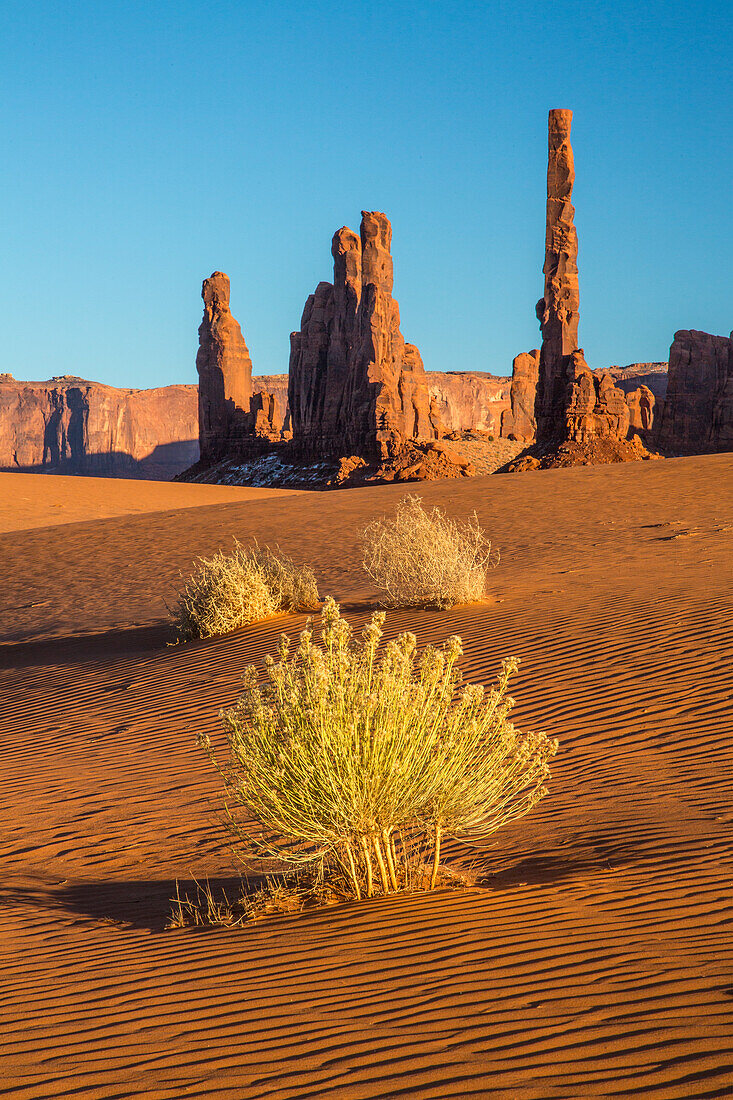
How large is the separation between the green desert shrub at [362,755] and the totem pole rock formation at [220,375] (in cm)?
5690

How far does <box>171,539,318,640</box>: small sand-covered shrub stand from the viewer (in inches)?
437

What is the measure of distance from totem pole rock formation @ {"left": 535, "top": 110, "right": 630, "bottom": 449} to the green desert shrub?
3327cm

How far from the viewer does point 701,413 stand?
51.6 meters

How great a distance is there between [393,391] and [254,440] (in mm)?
11225

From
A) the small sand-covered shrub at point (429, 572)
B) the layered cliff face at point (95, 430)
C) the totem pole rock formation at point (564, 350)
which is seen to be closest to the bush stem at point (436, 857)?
the small sand-covered shrub at point (429, 572)

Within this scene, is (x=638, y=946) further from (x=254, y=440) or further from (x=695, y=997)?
(x=254, y=440)

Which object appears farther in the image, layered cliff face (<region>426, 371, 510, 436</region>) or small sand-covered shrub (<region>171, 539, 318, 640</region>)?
layered cliff face (<region>426, 371, 510, 436</region>)

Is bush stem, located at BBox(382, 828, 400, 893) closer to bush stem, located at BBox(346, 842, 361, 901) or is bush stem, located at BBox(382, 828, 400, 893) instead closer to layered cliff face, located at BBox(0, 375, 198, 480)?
bush stem, located at BBox(346, 842, 361, 901)

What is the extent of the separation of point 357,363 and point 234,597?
1735 inches

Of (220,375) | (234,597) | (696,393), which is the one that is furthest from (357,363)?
(234,597)

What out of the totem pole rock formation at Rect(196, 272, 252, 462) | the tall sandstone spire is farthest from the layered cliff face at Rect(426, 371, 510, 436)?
the tall sandstone spire

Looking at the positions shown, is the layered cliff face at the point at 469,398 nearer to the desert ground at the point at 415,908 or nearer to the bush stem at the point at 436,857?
the desert ground at the point at 415,908

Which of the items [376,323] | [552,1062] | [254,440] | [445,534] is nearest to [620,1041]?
[552,1062]

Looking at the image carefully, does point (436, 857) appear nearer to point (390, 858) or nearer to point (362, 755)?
point (390, 858)
